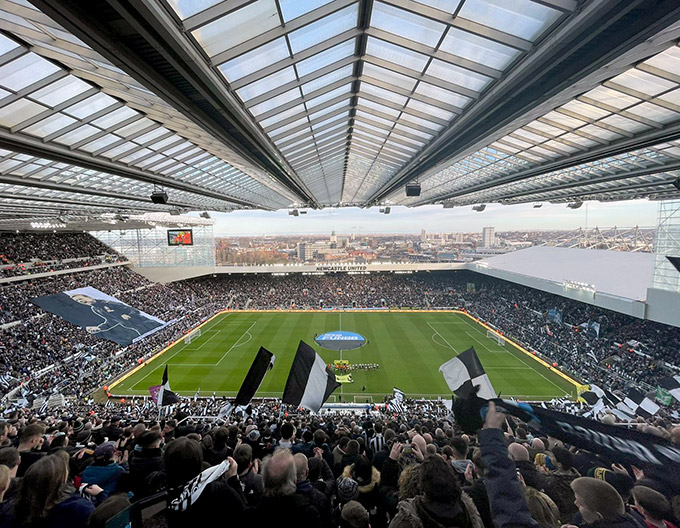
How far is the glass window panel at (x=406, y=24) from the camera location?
421 cm

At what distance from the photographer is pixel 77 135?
682cm

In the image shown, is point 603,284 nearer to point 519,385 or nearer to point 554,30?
point 519,385

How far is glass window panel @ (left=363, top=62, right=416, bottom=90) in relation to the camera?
5.96 meters

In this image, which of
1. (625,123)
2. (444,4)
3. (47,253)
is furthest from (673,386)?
(47,253)

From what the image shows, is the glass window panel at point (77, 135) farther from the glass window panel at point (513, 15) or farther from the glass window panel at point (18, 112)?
the glass window panel at point (513, 15)

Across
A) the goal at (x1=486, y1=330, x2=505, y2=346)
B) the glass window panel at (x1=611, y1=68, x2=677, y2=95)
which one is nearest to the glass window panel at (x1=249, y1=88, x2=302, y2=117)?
the glass window panel at (x1=611, y1=68, x2=677, y2=95)

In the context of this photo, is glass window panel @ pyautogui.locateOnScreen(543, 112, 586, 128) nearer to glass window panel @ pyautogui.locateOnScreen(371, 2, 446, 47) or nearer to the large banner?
glass window panel @ pyautogui.locateOnScreen(371, 2, 446, 47)

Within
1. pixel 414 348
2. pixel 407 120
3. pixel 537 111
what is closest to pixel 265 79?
pixel 407 120

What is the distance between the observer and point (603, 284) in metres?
25.7

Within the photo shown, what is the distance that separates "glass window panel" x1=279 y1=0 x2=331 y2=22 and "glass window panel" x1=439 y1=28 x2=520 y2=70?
182cm

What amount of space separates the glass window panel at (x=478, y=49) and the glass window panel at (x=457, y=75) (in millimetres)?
391

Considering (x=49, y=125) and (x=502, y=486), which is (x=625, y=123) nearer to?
(x=502, y=486)

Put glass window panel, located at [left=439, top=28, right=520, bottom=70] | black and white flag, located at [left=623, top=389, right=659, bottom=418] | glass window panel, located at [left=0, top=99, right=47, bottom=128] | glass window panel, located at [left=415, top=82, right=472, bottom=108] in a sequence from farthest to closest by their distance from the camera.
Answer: black and white flag, located at [left=623, top=389, right=659, bottom=418]
glass window panel, located at [left=415, top=82, right=472, bottom=108]
glass window panel, located at [left=0, top=99, right=47, bottom=128]
glass window panel, located at [left=439, top=28, right=520, bottom=70]

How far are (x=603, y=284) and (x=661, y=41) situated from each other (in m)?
28.1
